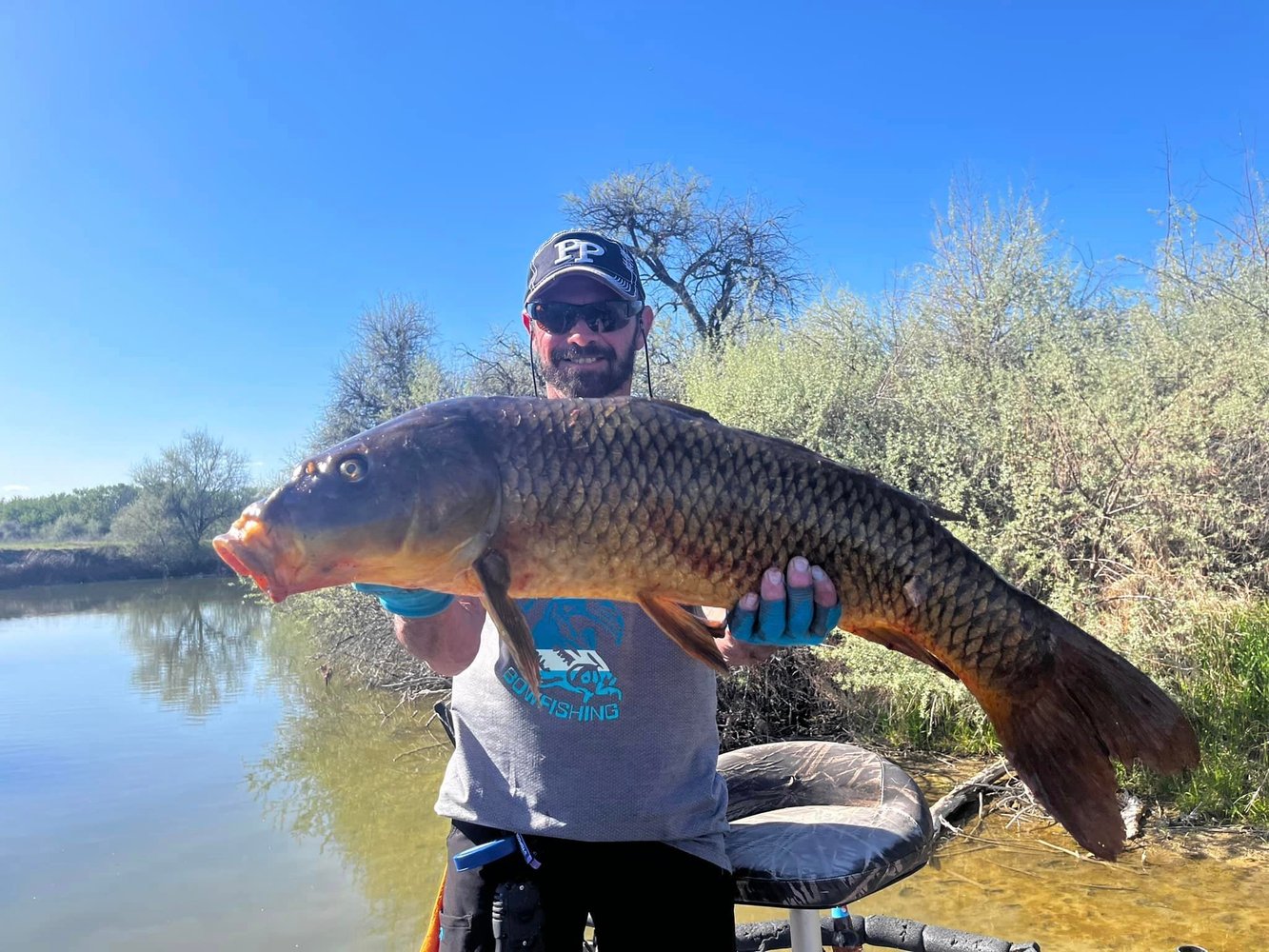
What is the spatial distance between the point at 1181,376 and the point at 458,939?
252 inches

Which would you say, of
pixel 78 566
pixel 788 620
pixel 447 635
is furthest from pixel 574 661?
pixel 78 566

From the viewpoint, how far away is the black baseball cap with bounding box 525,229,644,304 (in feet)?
7.75

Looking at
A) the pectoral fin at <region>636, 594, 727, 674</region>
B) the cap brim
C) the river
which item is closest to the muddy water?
the river

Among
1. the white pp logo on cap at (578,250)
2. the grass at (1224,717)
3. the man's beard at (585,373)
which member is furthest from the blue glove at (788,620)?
the grass at (1224,717)

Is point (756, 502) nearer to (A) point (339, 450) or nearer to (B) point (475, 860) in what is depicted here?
(A) point (339, 450)

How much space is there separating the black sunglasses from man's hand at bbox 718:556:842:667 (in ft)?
3.68

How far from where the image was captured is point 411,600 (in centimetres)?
173

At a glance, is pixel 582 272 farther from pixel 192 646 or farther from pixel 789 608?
pixel 192 646

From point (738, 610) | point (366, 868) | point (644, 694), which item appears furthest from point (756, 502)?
point (366, 868)

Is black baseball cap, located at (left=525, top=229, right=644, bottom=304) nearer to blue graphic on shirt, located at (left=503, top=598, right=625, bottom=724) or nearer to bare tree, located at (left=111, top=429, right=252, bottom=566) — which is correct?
blue graphic on shirt, located at (left=503, top=598, right=625, bottom=724)

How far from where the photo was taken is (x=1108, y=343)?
719 cm

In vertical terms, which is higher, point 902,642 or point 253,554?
point 253,554

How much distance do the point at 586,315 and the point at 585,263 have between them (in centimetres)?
16

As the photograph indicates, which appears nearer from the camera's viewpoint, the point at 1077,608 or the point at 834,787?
the point at 834,787
